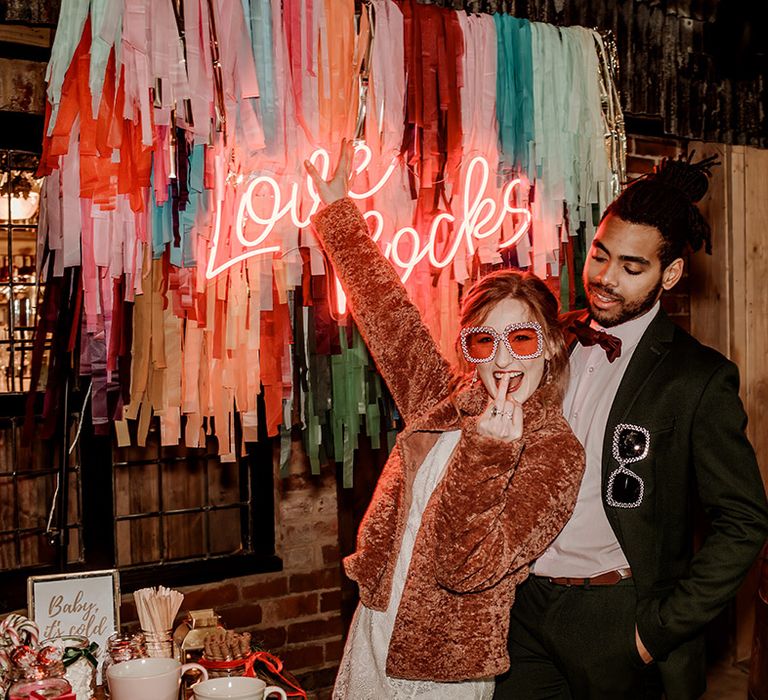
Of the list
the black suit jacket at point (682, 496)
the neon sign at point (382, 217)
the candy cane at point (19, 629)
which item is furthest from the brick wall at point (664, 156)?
the candy cane at point (19, 629)

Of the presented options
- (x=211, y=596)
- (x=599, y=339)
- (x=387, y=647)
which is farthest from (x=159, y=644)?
(x=211, y=596)

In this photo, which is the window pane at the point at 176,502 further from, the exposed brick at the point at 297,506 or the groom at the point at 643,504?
the groom at the point at 643,504

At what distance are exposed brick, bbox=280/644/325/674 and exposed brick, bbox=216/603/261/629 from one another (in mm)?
226

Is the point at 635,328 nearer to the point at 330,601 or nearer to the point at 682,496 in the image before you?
the point at 682,496

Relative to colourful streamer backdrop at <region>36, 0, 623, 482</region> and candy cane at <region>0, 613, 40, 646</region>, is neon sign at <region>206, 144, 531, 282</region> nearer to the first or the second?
colourful streamer backdrop at <region>36, 0, 623, 482</region>

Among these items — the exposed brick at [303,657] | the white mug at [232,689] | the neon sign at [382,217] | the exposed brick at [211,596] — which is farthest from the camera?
the exposed brick at [303,657]

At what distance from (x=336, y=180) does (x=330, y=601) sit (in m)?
2.42

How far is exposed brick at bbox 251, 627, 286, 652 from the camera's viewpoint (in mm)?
4023

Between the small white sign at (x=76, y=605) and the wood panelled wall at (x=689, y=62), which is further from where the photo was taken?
the wood panelled wall at (x=689, y=62)

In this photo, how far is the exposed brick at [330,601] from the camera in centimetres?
420

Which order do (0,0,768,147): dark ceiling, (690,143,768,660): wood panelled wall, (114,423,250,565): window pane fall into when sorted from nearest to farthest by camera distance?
1. (0,0,768,147): dark ceiling
2. (690,143,768,660): wood panelled wall
3. (114,423,250,565): window pane

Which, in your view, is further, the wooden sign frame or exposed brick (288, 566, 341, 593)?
exposed brick (288, 566, 341, 593)

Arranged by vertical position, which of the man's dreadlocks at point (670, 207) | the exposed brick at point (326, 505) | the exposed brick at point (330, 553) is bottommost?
the exposed brick at point (330, 553)

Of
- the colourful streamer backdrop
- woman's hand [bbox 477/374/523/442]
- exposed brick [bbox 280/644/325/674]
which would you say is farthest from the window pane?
woman's hand [bbox 477/374/523/442]
